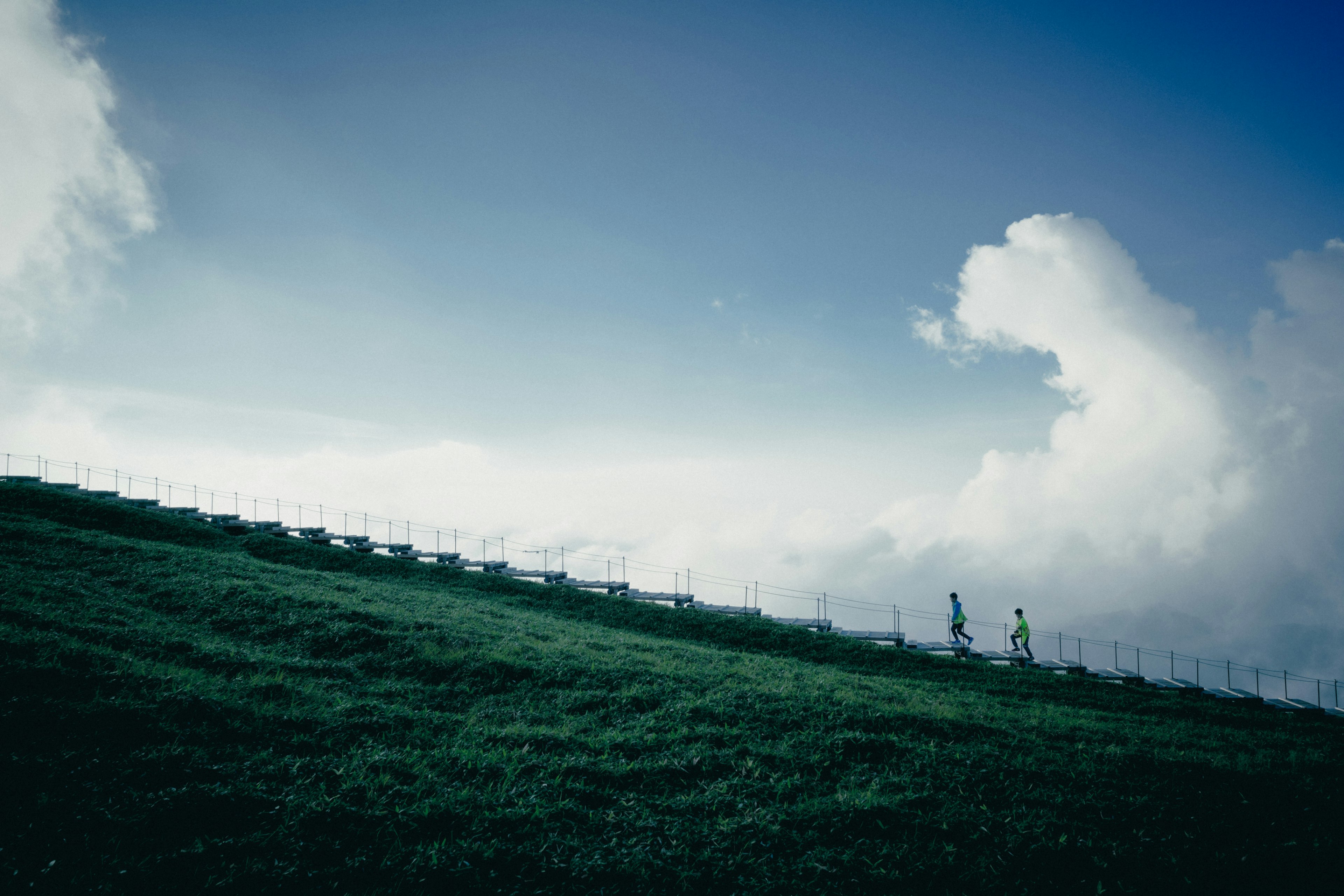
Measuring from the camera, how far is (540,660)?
49.4ft

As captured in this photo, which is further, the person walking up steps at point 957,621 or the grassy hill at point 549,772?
the person walking up steps at point 957,621

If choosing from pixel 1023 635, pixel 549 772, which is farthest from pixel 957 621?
pixel 549 772

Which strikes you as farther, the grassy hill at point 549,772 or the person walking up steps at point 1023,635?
the person walking up steps at point 1023,635

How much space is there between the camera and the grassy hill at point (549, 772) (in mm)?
7020

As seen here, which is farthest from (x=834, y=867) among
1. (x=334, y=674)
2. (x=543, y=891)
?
(x=334, y=674)

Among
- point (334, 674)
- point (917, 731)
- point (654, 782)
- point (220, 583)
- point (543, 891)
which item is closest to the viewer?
point (543, 891)

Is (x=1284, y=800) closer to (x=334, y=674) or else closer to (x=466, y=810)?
(x=466, y=810)

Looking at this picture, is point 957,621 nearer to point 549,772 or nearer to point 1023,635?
point 1023,635

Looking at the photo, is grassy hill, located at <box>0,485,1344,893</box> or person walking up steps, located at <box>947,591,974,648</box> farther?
person walking up steps, located at <box>947,591,974,648</box>

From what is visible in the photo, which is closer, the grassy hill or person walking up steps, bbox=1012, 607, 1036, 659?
the grassy hill

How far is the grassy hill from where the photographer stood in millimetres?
7020

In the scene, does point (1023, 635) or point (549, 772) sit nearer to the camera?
point (549, 772)

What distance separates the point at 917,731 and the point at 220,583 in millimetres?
18435

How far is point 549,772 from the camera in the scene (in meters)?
9.34
